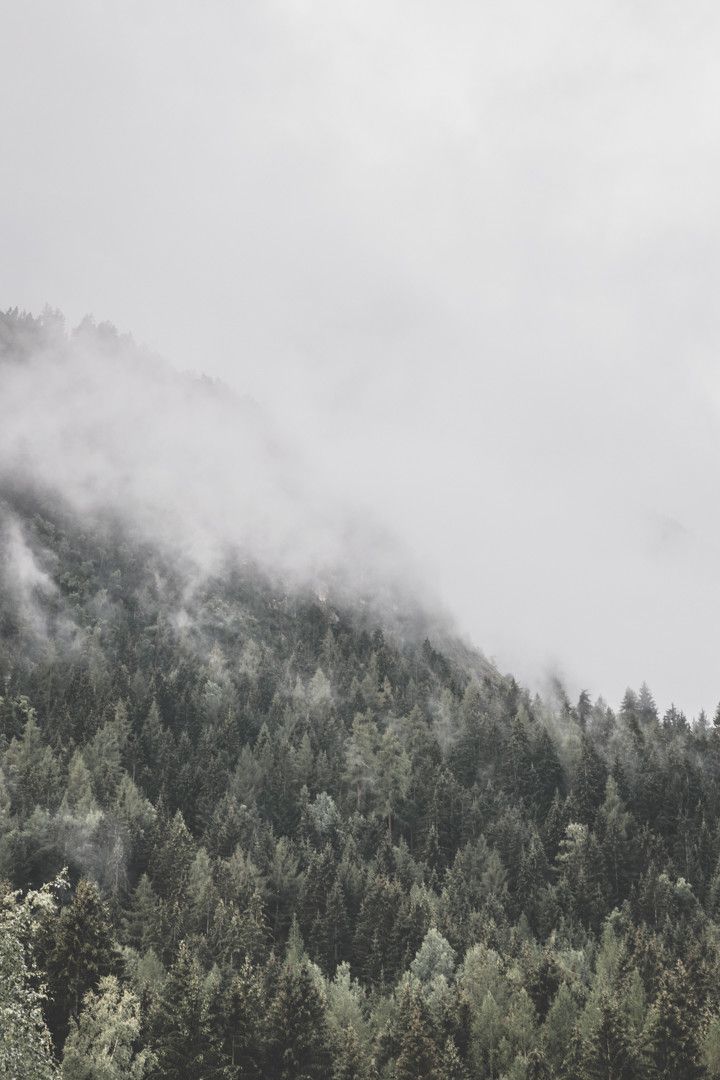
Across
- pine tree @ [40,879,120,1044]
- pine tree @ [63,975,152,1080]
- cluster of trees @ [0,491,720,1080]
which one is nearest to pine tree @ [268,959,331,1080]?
cluster of trees @ [0,491,720,1080]

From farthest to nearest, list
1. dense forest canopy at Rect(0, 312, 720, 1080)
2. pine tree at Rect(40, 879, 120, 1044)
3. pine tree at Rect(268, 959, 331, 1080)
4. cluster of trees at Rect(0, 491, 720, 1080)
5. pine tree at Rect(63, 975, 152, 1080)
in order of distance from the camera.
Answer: pine tree at Rect(268, 959, 331, 1080)
cluster of trees at Rect(0, 491, 720, 1080)
dense forest canopy at Rect(0, 312, 720, 1080)
pine tree at Rect(40, 879, 120, 1044)
pine tree at Rect(63, 975, 152, 1080)

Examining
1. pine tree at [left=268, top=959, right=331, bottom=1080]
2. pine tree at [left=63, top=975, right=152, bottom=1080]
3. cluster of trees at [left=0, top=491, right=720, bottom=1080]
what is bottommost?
pine tree at [left=63, top=975, right=152, bottom=1080]

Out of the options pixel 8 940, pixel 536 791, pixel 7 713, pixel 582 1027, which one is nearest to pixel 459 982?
pixel 582 1027

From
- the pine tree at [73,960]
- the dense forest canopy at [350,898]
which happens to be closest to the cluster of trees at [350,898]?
the pine tree at [73,960]

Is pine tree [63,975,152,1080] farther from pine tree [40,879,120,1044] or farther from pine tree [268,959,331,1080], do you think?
pine tree [268,959,331,1080]

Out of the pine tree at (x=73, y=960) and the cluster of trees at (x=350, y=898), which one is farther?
the cluster of trees at (x=350, y=898)

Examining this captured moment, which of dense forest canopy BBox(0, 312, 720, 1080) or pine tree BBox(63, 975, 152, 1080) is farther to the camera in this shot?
dense forest canopy BBox(0, 312, 720, 1080)

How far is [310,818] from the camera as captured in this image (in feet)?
562

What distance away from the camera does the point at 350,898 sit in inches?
5595

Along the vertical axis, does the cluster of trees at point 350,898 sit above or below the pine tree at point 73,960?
above

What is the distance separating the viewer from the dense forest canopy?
242ft

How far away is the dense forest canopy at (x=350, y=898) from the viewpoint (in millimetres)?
73625

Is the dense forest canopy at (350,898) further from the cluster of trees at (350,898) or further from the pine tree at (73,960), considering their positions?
the cluster of trees at (350,898)

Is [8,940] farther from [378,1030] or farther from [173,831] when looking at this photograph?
[173,831]
